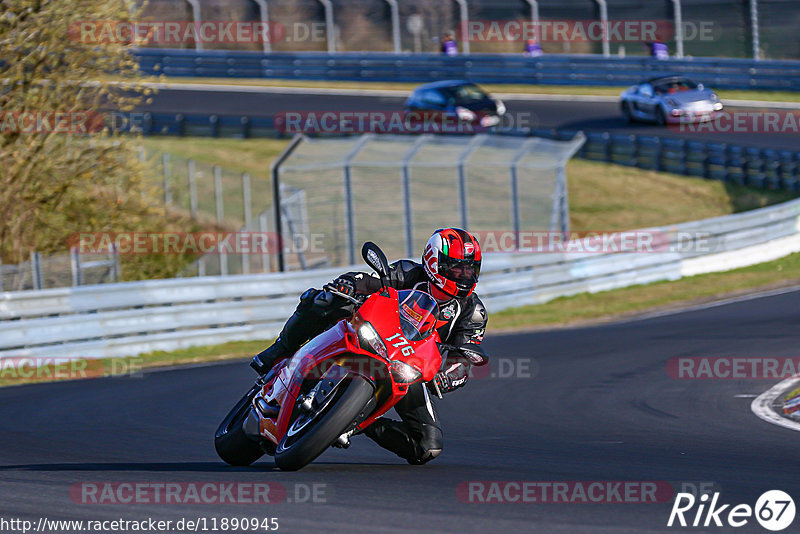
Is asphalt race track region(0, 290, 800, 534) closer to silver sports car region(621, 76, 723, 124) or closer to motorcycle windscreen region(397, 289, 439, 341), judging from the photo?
motorcycle windscreen region(397, 289, 439, 341)

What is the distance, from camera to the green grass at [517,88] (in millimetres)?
36438

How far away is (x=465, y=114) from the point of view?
3183cm

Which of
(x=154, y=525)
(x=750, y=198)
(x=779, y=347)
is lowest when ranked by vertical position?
(x=750, y=198)

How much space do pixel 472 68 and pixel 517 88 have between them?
1.77 metres

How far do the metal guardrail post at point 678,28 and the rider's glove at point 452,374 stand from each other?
33.2 m

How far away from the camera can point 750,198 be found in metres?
27.4

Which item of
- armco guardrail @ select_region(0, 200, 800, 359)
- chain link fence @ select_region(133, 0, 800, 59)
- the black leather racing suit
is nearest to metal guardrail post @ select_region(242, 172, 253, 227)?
armco guardrail @ select_region(0, 200, 800, 359)

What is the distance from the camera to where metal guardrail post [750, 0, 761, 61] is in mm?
36938

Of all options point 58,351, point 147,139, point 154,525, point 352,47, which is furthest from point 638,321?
point 352,47

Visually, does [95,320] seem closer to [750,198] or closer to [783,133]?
[750,198]

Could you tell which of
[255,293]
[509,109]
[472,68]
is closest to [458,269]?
[255,293]

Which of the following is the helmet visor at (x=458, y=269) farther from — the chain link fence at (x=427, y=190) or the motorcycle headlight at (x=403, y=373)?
the chain link fence at (x=427, y=190)

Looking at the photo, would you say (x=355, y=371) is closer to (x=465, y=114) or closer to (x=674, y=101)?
(x=465, y=114)

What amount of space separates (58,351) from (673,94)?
21.7 meters
